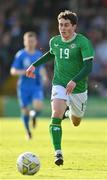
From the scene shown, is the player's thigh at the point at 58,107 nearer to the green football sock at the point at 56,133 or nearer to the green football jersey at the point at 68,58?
the green football sock at the point at 56,133

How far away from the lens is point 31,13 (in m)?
29.2

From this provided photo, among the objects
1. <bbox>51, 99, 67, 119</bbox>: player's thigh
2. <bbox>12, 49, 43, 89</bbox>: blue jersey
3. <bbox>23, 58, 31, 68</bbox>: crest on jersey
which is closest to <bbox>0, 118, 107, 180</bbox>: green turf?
<bbox>51, 99, 67, 119</bbox>: player's thigh

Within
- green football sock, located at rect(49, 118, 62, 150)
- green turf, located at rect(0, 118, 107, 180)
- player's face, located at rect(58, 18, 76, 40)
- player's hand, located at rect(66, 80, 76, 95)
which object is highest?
player's face, located at rect(58, 18, 76, 40)

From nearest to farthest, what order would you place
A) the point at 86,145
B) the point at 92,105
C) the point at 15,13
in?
the point at 86,145, the point at 92,105, the point at 15,13

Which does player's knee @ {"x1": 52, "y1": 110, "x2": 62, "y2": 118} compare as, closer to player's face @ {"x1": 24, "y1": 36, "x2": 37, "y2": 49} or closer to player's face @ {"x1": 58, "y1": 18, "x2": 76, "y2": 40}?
player's face @ {"x1": 58, "y1": 18, "x2": 76, "y2": 40}

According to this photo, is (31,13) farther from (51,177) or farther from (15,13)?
(51,177)

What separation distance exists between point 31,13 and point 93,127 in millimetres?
7250

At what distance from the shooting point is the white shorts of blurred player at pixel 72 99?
12.3 m

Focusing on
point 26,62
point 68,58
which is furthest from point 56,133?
point 26,62

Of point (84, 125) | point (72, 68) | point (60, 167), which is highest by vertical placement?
point (72, 68)

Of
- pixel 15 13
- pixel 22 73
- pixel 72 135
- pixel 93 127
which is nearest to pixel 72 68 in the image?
pixel 22 73

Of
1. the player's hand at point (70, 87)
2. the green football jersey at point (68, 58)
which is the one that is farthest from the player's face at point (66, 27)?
the player's hand at point (70, 87)

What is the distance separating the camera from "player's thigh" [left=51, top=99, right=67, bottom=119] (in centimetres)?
1209

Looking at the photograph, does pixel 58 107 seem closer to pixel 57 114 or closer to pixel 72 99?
pixel 57 114
